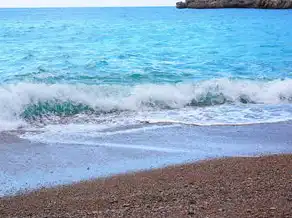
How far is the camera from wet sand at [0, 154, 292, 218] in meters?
5.00

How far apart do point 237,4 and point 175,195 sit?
385 ft

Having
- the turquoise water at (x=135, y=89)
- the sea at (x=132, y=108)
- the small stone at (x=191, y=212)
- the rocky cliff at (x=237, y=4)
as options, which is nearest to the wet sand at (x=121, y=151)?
the sea at (x=132, y=108)

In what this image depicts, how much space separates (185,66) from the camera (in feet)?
65.1

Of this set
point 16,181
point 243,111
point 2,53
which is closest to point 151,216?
point 16,181

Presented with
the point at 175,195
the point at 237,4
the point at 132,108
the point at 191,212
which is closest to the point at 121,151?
the point at 175,195

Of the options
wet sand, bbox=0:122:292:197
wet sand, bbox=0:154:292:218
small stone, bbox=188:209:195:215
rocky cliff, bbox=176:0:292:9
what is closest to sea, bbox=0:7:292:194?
wet sand, bbox=0:122:292:197

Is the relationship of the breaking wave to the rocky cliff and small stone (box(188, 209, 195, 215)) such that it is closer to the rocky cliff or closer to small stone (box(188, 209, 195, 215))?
small stone (box(188, 209, 195, 215))

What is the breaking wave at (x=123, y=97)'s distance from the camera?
36.2 feet

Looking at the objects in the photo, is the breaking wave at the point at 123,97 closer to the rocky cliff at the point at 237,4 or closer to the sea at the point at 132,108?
the sea at the point at 132,108

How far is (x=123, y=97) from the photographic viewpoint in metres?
12.6

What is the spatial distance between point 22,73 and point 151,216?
39.8 ft

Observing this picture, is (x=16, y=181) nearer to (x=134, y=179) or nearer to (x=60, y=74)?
(x=134, y=179)

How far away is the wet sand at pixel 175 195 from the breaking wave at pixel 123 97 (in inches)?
178

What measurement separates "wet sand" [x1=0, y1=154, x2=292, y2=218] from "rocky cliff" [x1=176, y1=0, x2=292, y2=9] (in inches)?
4070
